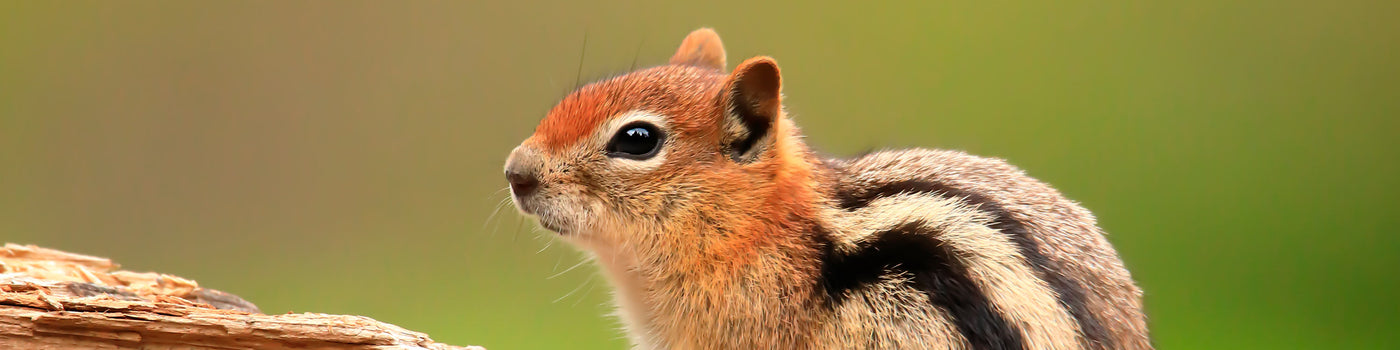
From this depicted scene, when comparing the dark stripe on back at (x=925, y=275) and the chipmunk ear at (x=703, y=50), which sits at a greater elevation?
the chipmunk ear at (x=703, y=50)

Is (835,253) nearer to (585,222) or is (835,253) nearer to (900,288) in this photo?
(900,288)

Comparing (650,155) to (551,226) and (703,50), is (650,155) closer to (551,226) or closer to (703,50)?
(551,226)

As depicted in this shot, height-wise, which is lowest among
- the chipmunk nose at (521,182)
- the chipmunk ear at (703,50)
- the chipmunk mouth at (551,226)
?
the chipmunk mouth at (551,226)

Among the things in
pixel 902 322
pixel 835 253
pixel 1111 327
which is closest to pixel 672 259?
pixel 835 253

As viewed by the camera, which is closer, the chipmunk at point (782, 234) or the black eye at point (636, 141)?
the chipmunk at point (782, 234)

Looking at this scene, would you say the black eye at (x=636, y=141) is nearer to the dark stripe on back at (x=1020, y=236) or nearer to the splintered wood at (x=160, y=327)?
the dark stripe on back at (x=1020, y=236)

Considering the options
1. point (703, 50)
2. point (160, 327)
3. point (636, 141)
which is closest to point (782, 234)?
point (636, 141)

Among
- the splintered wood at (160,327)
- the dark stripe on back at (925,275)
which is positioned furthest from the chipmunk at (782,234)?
the splintered wood at (160,327)
